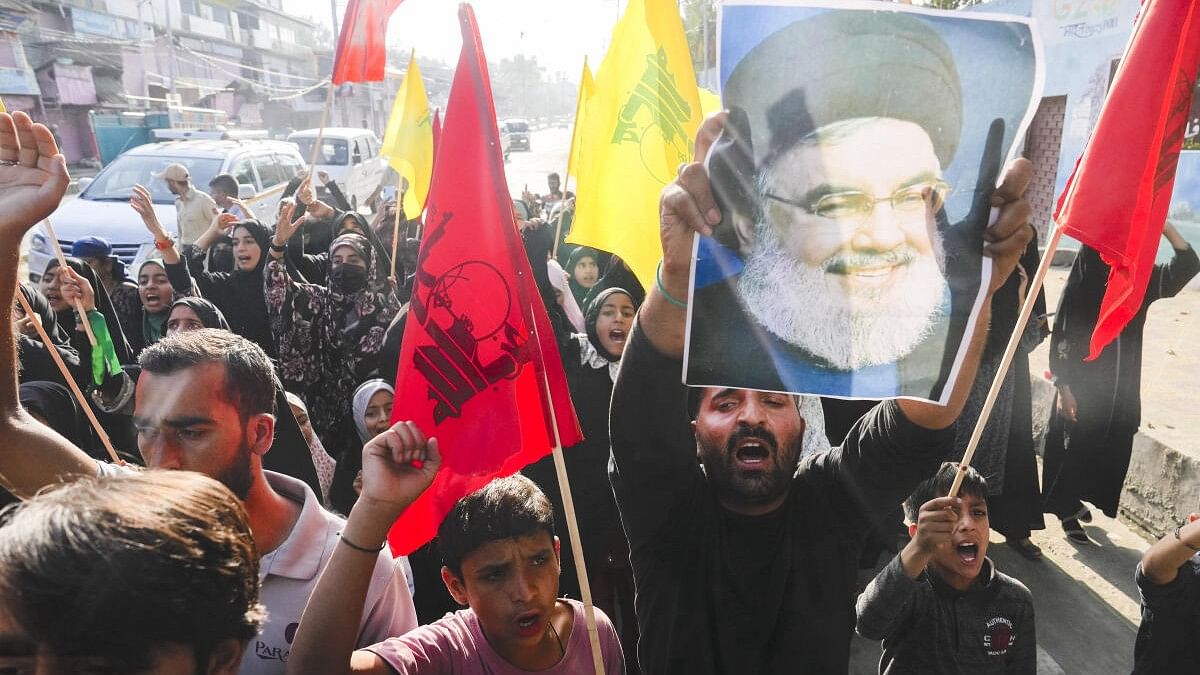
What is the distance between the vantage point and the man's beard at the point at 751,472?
1.63 m

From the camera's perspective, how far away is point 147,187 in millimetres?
9383

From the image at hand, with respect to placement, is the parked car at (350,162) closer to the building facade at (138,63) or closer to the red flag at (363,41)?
the building facade at (138,63)

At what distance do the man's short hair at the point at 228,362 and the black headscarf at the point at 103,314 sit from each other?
2.14m

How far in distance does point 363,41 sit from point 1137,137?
450 centimetres

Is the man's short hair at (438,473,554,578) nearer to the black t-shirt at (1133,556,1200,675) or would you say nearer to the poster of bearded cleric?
the poster of bearded cleric

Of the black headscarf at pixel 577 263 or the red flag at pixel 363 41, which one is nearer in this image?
the red flag at pixel 363 41

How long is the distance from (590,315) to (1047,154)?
1072cm

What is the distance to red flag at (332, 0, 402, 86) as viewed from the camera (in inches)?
189

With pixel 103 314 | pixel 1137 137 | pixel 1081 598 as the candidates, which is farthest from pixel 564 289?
pixel 1137 137

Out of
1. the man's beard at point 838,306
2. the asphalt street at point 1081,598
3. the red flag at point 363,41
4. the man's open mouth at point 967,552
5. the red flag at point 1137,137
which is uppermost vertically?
the red flag at point 363,41

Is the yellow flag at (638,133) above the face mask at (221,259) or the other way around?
above

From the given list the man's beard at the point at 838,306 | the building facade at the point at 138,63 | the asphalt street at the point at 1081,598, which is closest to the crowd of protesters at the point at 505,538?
the man's beard at the point at 838,306

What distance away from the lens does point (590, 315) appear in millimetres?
3641

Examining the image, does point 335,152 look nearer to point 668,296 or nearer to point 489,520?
point 489,520
